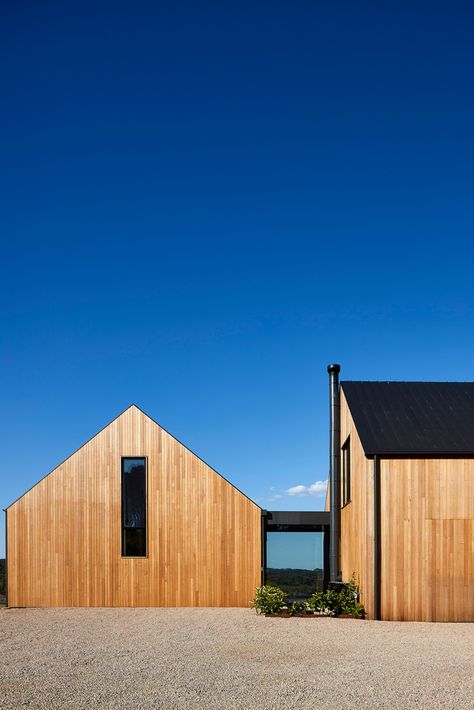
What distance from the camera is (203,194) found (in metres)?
19.9

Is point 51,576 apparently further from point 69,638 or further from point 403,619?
point 403,619

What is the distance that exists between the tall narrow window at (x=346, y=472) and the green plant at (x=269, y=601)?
11.8ft

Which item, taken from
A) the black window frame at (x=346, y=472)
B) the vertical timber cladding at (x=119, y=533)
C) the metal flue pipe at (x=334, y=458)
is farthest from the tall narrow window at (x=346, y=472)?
the vertical timber cladding at (x=119, y=533)

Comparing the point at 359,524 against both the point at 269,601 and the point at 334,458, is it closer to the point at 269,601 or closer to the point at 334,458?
the point at 269,601

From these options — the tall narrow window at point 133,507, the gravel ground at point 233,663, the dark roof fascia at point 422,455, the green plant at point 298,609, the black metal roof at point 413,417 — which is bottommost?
the green plant at point 298,609

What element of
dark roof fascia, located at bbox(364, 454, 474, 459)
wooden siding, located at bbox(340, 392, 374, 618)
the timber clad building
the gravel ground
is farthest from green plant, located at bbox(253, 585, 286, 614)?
dark roof fascia, located at bbox(364, 454, 474, 459)

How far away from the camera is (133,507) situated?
20.4 metres

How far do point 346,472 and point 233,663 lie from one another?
10.9 metres

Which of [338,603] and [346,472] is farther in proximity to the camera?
[346,472]

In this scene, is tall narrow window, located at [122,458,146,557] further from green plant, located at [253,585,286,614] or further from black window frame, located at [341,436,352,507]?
black window frame, located at [341,436,352,507]

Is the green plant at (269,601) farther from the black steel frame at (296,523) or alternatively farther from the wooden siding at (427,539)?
the wooden siding at (427,539)

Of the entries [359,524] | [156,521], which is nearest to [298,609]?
[359,524]

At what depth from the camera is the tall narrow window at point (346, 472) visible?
20.9 meters

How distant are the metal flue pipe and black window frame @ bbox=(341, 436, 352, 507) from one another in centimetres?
19
